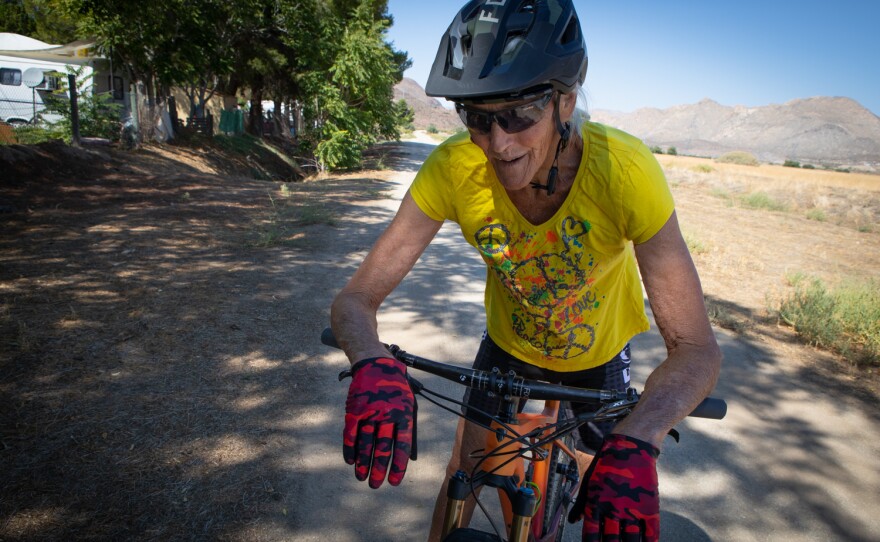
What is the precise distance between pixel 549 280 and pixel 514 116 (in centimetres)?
63

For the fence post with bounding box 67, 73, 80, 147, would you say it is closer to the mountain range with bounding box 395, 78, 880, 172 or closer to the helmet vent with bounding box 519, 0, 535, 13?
the helmet vent with bounding box 519, 0, 535, 13

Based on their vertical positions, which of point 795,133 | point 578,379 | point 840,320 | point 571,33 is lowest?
point 840,320

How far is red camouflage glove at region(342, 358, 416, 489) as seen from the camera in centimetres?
142

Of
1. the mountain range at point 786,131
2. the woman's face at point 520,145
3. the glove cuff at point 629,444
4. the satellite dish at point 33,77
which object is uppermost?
the mountain range at point 786,131

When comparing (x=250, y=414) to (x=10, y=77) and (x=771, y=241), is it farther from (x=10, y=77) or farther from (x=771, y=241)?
(x=10, y=77)

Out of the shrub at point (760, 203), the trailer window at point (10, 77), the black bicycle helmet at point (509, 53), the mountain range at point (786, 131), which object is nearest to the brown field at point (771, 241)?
the shrub at point (760, 203)

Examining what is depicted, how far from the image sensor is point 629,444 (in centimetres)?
131

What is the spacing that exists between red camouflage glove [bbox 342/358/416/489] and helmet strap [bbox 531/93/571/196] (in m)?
0.88

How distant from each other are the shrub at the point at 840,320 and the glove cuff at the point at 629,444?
5540 millimetres

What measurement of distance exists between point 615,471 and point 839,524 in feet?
8.96

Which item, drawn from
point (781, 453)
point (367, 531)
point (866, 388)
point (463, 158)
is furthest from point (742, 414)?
point (463, 158)

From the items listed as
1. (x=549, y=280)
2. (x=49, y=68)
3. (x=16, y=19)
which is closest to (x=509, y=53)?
(x=549, y=280)

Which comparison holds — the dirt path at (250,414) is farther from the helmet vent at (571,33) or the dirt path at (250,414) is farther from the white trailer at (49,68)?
the white trailer at (49,68)

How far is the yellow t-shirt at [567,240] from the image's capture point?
70.9 inches
